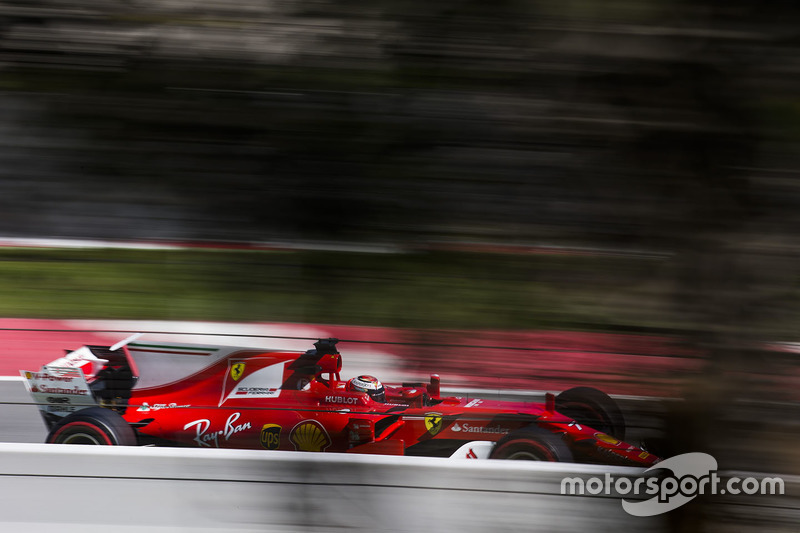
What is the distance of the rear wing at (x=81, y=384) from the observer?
6.91ft

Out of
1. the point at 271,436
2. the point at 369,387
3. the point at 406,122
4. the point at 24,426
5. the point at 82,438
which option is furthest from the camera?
the point at 24,426

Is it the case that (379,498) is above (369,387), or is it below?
below

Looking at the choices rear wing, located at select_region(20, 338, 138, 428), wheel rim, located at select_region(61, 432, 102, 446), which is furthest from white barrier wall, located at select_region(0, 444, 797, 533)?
wheel rim, located at select_region(61, 432, 102, 446)

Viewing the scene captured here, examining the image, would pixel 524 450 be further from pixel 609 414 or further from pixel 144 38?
pixel 144 38

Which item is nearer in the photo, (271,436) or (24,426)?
(271,436)

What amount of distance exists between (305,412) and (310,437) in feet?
0.59

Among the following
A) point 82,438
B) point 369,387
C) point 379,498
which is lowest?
point 379,498

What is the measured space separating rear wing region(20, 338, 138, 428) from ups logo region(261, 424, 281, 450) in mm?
768

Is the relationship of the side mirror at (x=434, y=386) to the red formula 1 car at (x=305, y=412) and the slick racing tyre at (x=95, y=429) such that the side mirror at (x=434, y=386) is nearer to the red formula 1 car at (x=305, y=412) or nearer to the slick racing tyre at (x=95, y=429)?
the red formula 1 car at (x=305, y=412)

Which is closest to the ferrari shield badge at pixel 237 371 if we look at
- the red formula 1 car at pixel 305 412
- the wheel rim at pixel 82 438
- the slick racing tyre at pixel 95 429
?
the red formula 1 car at pixel 305 412

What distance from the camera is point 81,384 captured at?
2.43 metres

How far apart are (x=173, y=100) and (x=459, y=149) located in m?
0.36

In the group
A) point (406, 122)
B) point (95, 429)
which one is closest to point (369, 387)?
point (406, 122)

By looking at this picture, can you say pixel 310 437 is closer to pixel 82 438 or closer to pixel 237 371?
pixel 237 371
